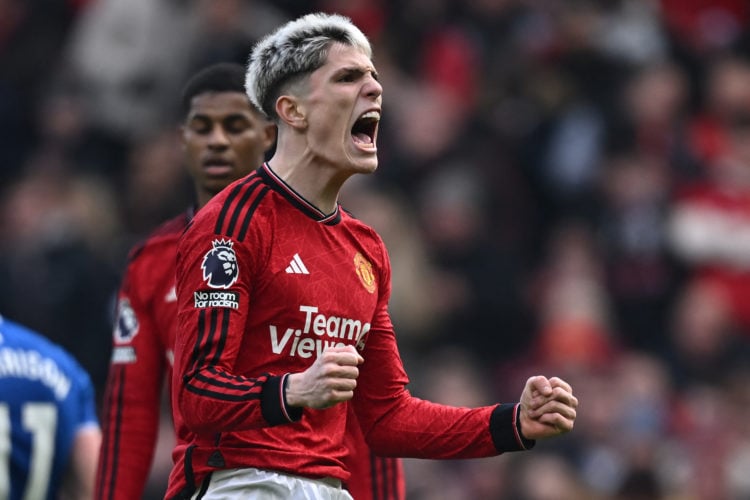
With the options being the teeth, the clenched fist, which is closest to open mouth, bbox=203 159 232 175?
the teeth

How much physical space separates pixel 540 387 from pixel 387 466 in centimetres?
121

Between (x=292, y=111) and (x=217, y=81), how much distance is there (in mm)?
1352

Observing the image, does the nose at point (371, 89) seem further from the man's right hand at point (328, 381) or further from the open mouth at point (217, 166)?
the open mouth at point (217, 166)

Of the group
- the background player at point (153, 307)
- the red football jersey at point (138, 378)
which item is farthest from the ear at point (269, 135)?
the red football jersey at point (138, 378)

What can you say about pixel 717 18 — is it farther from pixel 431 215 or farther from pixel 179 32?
pixel 179 32

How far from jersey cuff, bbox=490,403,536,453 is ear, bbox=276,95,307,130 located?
0.99m

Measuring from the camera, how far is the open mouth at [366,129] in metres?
4.40

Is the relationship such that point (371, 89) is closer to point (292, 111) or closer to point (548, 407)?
point (292, 111)

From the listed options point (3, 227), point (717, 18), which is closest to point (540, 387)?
point (3, 227)

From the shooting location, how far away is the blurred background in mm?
9859

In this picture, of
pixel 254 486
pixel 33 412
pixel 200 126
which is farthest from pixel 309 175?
pixel 33 412

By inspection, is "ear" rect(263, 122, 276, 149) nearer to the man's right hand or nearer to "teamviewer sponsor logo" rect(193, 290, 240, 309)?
"teamviewer sponsor logo" rect(193, 290, 240, 309)

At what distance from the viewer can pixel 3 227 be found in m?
11.2

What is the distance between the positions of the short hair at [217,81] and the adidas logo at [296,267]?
1567 millimetres
